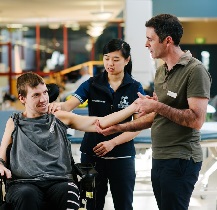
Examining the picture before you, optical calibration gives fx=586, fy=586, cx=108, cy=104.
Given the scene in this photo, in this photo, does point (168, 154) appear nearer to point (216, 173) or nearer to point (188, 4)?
point (216, 173)

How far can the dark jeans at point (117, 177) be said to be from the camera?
331 cm

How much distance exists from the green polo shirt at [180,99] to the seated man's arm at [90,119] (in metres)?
0.38

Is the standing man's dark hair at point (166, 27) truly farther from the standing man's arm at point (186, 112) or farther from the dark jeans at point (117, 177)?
the dark jeans at point (117, 177)

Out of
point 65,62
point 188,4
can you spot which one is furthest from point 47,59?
point 188,4

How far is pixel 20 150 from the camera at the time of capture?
10.3ft

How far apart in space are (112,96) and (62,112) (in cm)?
29

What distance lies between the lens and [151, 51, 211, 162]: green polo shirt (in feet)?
8.39

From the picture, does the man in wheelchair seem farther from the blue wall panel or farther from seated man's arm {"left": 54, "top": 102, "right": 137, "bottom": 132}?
the blue wall panel

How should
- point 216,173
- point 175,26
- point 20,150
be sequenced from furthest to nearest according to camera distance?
point 216,173
point 20,150
point 175,26

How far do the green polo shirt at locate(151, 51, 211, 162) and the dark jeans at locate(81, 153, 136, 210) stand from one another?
597mm

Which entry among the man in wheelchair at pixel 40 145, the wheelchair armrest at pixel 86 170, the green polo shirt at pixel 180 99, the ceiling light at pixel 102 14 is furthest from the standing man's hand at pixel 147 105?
the ceiling light at pixel 102 14

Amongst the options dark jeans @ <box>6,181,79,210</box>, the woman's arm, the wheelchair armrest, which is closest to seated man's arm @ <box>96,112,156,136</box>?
the woman's arm

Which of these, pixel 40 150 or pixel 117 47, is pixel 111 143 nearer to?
pixel 40 150

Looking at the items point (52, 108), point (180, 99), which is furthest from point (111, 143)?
point (180, 99)
